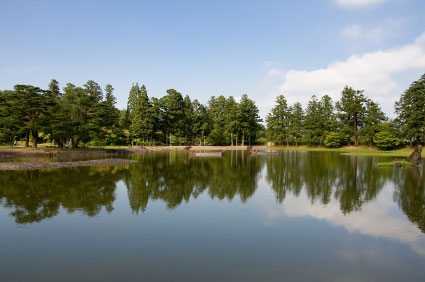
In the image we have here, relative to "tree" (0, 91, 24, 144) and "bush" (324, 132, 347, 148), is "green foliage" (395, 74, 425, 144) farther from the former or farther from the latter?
"tree" (0, 91, 24, 144)

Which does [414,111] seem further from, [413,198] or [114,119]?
[114,119]

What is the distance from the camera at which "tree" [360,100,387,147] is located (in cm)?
6216

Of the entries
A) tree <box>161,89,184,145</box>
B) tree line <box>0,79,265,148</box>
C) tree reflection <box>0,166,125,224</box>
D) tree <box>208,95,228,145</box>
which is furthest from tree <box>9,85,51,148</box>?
tree <box>208,95,228,145</box>

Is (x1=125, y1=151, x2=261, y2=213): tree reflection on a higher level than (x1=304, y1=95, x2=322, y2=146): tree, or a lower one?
lower

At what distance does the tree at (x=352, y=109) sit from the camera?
67500 mm

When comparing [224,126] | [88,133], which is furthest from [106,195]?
[224,126]

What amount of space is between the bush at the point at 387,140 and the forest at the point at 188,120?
18 centimetres

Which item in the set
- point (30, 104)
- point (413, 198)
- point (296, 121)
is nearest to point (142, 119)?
point (30, 104)

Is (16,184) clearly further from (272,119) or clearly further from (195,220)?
(272,119)

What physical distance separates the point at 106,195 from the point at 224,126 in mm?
66829

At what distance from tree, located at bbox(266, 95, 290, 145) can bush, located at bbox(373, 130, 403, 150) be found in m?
23.9

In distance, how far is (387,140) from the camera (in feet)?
186

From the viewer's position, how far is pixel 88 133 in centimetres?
4619

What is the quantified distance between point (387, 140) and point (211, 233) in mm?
60463
